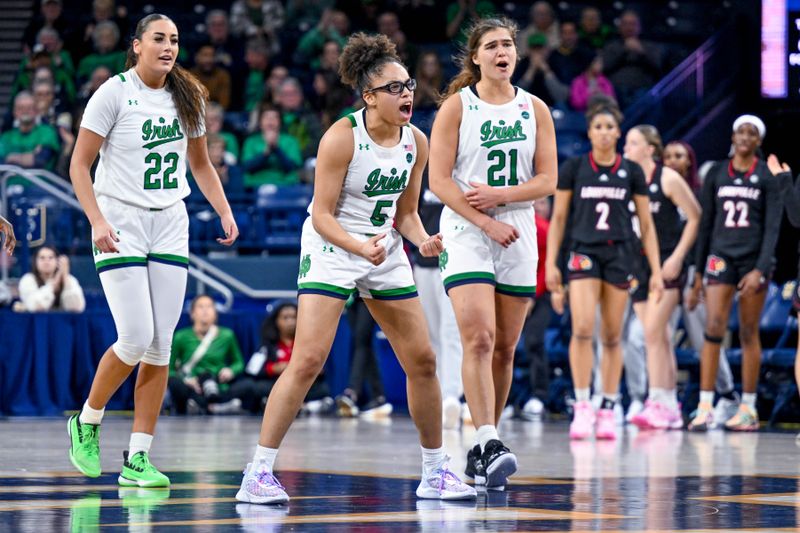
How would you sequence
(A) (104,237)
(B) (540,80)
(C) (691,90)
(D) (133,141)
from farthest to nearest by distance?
(B) (540,80), (C) (691,90), (D) (133,141), (A) (104,237)

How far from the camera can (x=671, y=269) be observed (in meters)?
11.3

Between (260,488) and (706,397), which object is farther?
(706,397)

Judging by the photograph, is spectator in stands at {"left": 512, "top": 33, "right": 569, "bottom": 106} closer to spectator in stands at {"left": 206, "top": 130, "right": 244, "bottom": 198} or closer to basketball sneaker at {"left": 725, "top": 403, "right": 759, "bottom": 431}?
spectator in stands at {"left": 206, "top": 130, "right": 244, "bottom": 198}

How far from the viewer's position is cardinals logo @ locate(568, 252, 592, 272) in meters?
10.0

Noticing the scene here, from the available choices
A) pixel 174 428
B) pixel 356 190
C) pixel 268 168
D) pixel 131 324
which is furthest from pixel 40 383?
pixel 356 190

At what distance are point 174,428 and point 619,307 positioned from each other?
341 cm

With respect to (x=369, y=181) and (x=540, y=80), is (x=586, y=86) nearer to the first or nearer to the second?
(x=540, y=80)

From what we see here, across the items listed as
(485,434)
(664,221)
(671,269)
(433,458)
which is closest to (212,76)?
(664,221)

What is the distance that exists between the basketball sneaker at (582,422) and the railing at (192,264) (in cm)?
494

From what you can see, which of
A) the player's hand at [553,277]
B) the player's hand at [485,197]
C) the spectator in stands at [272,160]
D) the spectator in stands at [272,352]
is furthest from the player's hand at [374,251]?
the spectator in stands at [272,160]

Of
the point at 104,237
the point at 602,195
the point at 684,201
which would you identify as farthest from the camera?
the point at 684,201

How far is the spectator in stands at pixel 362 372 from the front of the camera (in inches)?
514

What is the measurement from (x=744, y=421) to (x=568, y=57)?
7.32 metres

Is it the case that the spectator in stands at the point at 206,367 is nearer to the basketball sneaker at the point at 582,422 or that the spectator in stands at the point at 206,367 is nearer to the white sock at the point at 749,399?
the basketball sneaker at the point at 582,422
